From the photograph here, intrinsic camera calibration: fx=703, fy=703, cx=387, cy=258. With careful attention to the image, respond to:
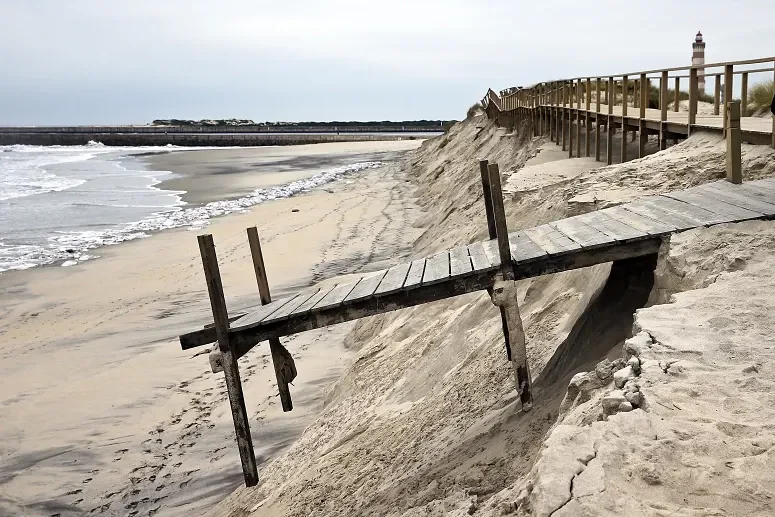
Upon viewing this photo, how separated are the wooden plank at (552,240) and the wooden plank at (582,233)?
45mm

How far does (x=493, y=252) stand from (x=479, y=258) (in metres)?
0.19

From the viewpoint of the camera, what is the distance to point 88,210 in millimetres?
26406

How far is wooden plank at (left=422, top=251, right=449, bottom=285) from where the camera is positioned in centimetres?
501

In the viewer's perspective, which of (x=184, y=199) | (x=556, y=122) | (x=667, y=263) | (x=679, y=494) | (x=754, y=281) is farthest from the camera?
(x=184, y=199)

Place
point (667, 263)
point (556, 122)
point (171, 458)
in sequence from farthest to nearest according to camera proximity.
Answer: point (556, 122), point (171, 458), point (667, 263)

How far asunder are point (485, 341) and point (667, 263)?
7.61 feet

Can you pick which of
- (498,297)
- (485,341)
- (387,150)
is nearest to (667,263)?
(498,297)

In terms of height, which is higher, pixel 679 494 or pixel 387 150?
pixel 679 494

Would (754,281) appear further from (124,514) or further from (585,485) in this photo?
(124,514)

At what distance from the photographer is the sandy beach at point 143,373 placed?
705 cm

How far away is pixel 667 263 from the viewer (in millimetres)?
4832

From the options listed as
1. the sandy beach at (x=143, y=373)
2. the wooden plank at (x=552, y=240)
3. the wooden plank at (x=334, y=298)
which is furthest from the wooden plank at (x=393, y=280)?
the sandy beach at (x=143, y=373)

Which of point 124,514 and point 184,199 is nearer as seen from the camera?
point 124,514

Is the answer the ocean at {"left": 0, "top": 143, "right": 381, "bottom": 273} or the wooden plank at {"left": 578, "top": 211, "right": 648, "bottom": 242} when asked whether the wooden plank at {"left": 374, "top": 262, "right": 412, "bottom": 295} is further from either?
the ocean at {"left": 0, "top": 143, "right": 381, "bottom": 273}
